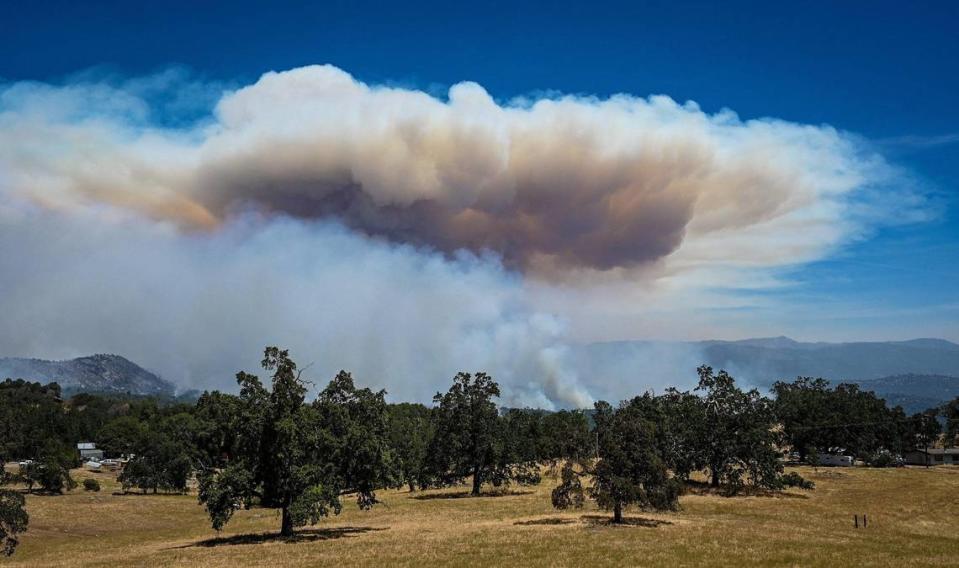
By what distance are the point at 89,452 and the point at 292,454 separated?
569 feet

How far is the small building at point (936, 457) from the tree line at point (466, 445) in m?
3.54

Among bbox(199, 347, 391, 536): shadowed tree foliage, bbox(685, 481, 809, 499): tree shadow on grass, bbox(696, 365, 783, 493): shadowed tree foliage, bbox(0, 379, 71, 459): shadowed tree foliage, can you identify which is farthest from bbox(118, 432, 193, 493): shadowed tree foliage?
bbox(696, 365, 783, 493): shadowed tree foliage

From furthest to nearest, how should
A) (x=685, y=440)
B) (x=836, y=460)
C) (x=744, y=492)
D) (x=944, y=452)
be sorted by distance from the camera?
(x=944, y=452), (x=836, y=460), (x=685, y=440), (x=744, y=492)

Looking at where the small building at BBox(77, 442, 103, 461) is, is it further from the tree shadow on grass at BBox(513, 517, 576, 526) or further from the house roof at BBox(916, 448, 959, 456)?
the house roof at BBox(916, 448, 959, 456)

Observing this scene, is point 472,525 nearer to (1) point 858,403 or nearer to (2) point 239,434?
(2) point 239,434

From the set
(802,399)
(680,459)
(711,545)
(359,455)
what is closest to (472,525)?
(359,455)


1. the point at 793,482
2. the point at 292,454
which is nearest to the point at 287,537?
the point at 292,454

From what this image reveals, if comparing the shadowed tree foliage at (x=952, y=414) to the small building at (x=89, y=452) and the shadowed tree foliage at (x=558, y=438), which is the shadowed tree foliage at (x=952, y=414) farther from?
the small building at (x=89, y=452)

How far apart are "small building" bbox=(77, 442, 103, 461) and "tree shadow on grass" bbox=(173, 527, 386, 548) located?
153 meters

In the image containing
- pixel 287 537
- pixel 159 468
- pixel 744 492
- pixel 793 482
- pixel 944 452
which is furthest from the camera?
pixel 944 452

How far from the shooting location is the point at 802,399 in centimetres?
15125

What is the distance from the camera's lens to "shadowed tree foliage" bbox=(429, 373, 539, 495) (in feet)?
277

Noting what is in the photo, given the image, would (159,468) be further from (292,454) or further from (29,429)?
(292,454)

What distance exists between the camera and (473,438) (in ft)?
279
